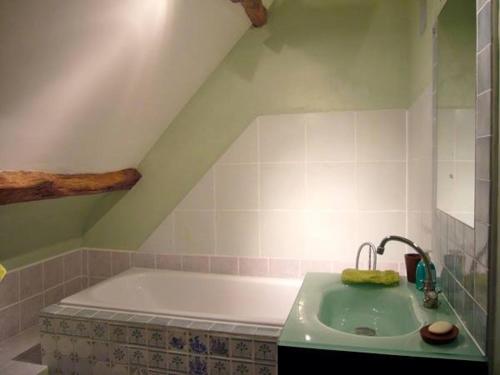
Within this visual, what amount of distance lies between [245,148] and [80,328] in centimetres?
145

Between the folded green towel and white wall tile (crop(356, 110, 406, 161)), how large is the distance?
2.71 feet

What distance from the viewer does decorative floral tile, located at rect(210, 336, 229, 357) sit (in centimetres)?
178

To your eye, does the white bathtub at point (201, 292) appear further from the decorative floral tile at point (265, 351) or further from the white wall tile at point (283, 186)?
the decorative floral tile at point (265, 351)

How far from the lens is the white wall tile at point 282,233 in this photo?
2631 mm

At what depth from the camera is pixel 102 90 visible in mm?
1996

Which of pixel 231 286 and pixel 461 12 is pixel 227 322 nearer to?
pixel 231 286

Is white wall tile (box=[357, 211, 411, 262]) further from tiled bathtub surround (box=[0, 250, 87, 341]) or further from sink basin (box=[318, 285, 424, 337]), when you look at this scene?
tiled bathtub surround (box=[0, 250, 87, 341])

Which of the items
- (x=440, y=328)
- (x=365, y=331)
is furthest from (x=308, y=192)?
(x=440, y=328)

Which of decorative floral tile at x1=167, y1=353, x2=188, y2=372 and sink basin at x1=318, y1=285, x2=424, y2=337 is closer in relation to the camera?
sink basin at x1=318, y1=285, x2=424, y2=337

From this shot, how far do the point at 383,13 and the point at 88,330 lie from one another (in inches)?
97.1

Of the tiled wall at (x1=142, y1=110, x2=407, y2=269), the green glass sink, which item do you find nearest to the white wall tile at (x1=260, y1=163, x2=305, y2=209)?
the tiled wall at (x1=142, y1=110, x2=407, y2=269)

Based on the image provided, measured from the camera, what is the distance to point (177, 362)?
184 centimetres

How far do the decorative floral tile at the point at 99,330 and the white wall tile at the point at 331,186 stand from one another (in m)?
1.40

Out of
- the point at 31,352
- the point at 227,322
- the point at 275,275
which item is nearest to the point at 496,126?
the point at 227,322
